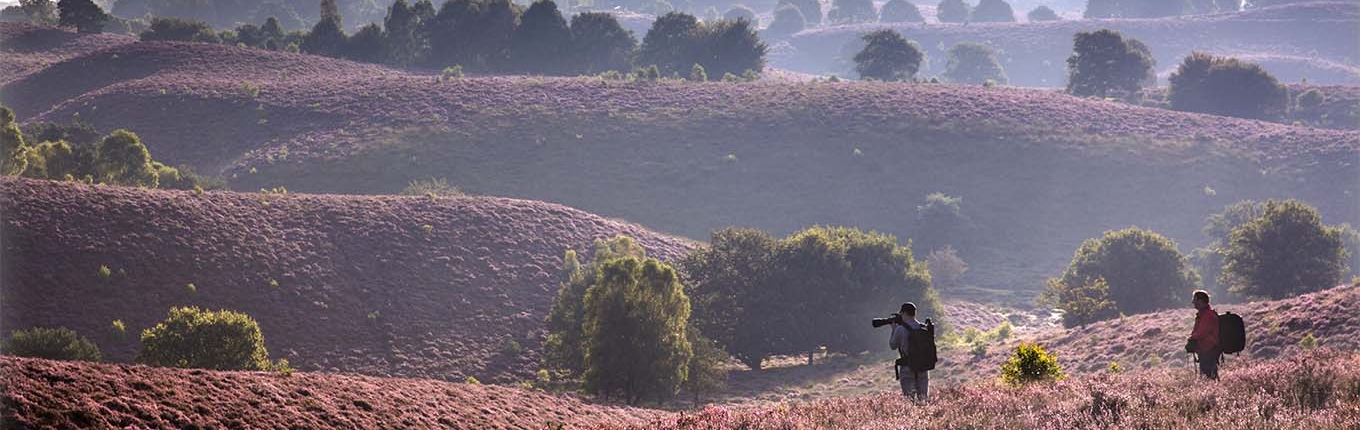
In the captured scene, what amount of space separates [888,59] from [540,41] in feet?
147

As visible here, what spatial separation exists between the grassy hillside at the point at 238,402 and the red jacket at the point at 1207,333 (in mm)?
14482

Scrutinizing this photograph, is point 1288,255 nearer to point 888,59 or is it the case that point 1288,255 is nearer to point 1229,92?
point 1229,92

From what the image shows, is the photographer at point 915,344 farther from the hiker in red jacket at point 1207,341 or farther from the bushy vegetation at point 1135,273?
the bushy vegetation at point 1135,273

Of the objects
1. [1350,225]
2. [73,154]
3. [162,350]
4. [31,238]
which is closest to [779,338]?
[162,350]

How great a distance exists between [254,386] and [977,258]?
6416 cm

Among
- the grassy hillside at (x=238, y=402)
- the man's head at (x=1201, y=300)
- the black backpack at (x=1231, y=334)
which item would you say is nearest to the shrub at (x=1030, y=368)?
the man's head at (x=1201, y=300)

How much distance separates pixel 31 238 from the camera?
38594 mm

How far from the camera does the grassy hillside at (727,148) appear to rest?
78.0m

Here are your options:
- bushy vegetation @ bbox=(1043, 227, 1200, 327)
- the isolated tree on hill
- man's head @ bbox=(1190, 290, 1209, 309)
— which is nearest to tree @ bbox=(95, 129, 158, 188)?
bushy vegetation @ bbox=(1043, 227, 1200, 327)

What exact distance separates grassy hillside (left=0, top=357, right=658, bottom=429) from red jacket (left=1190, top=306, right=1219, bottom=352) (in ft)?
47.5

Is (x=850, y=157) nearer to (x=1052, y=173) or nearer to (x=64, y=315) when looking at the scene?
(x=1052, y=173)

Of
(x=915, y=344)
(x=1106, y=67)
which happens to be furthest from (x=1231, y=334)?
(x=1106, y=67)

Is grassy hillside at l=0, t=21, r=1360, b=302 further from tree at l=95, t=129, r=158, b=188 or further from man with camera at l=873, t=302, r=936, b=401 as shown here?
man with camera at l=873, t=302, r=936, b=401

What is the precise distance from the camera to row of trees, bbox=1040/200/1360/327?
2024 inches
